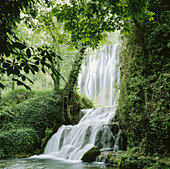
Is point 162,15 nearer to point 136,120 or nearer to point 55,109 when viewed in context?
point 136,120

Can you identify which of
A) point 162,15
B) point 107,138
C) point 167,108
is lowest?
point 107,138

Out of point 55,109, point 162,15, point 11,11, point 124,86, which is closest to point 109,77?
point 55,109

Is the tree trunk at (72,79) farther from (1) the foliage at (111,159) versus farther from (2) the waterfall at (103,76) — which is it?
(1) the foliage at (111,159)

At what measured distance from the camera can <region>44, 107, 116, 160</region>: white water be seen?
912 cm

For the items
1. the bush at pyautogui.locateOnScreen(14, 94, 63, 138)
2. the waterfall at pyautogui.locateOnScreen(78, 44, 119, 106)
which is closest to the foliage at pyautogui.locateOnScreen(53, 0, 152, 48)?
the bush at pyautogui.locateOnScreen(14, 94, 63, 138)

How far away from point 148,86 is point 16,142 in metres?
7.47

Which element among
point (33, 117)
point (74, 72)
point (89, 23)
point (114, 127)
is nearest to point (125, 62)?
point (114, 127)

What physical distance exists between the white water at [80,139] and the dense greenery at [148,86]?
108cm

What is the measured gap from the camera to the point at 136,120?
25.6ft

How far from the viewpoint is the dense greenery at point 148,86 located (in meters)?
6.73

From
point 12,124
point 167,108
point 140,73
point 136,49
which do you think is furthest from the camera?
point 12,124

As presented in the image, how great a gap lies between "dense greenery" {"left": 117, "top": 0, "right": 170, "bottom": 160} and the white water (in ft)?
3.53

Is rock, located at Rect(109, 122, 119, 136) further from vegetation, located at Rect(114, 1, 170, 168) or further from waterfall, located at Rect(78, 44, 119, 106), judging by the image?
waterfall, located at Rect(78, 44, 119, 106)

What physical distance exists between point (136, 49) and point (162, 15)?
5.72 ft
